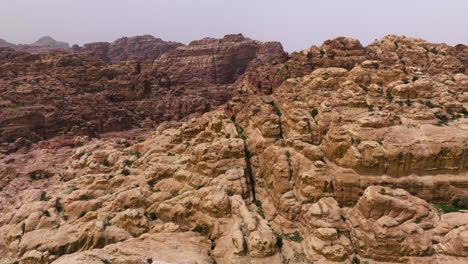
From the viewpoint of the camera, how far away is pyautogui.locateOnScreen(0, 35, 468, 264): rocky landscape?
16.7m

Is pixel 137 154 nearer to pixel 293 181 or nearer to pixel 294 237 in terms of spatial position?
pixel 293 181

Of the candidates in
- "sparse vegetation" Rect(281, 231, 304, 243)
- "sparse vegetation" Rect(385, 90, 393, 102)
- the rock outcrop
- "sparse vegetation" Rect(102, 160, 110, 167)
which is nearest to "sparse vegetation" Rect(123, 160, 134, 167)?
"sparse vegetation" Rect(102, 160, 110, 167)

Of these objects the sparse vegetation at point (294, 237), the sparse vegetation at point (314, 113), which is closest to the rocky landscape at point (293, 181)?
the sparse vegetation at point (294, 237)

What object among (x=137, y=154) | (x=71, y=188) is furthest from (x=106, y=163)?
(x=71, y=188)

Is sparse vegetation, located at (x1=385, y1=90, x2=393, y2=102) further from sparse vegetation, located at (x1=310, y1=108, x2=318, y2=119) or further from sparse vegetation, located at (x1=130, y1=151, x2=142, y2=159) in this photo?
sparse vegetation, located at (x1=130, y1=151, x2=142, y2=159)

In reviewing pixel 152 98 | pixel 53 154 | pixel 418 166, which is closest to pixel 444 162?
pixel 418 166

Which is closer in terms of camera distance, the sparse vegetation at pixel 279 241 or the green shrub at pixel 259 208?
the sparse vegetation at pixel 279 241

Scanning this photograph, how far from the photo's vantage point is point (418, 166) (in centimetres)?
1812

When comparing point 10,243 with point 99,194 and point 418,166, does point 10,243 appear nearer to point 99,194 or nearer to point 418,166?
point 99,194

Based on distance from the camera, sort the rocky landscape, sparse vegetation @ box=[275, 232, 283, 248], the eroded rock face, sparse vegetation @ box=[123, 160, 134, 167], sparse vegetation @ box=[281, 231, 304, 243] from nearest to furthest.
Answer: the rocky landscape < sparse vegetation @ box=[275, 232, 283, 248] < sparse vegetation @ box=[281, 231, 304, 243] < sparse vegetation @ box=[123, 160, 134, 167] < the eroded rock face

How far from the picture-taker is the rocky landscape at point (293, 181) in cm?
1669

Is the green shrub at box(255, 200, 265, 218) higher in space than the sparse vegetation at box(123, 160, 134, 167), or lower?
lower

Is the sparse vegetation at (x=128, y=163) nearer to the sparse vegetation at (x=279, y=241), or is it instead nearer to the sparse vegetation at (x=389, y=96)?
the sparse vegetation at (x=279, y=241)

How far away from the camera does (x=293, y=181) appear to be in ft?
69.5
